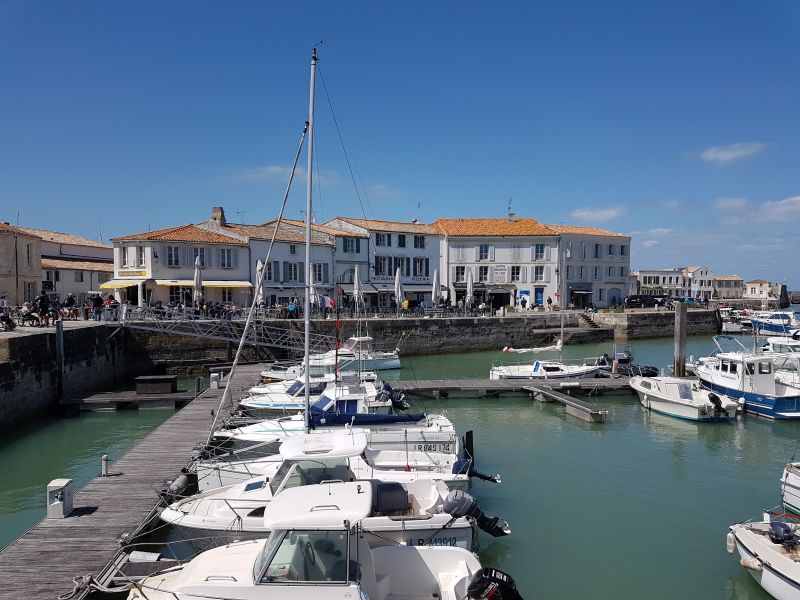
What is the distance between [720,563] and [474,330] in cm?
3725

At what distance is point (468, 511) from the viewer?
12.6 meters

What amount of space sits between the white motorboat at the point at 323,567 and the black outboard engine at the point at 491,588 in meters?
0.01

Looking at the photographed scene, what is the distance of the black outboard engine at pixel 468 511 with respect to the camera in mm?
12414

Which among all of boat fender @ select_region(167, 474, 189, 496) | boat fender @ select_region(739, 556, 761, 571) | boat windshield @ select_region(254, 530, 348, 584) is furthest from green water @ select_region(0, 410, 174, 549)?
boat fender @ select_region(739, 556, 761, 571)

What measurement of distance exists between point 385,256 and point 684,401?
36.5 meters

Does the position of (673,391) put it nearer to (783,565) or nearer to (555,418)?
(555,418)

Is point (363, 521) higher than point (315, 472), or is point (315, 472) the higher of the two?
point (315, 472)

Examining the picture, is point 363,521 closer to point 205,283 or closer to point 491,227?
point 205,283

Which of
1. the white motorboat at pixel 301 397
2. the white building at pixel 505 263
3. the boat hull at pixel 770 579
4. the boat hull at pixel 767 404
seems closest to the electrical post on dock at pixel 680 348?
the boat hull at pixel 767 404

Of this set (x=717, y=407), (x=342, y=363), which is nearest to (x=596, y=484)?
(x=717, y=407)

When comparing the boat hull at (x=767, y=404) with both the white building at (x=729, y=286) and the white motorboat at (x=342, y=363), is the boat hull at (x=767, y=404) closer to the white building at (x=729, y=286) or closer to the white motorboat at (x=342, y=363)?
the white motorboat at (x=342, y=363)

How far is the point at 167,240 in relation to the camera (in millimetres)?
44938

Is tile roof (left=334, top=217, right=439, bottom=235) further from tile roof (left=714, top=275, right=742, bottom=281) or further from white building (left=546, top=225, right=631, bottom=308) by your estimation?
tile roof (left=714, top=275, right=742, bottom=281)

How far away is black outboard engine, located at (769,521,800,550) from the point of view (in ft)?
38.0
